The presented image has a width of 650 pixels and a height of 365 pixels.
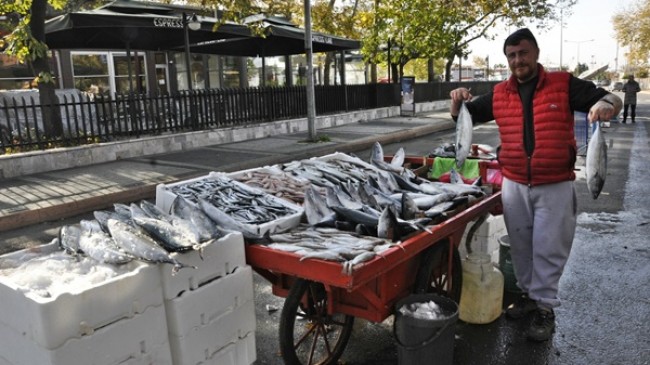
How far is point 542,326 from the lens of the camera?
12.7 feet

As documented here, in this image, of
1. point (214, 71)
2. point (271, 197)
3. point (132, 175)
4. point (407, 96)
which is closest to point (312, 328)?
point (271, 197)

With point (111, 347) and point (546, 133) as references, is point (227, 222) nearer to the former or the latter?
point (111, 347)

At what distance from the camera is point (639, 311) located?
14.3ft

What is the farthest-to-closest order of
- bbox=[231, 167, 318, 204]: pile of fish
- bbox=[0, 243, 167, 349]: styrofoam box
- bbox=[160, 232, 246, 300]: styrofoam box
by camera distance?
bbox=[231, 167, 318, 204]: pile of fish, bbox=[160, 232, 246, 300]: styrofoam box, bbox=[0, 243, 167, 349]: styrofoam box

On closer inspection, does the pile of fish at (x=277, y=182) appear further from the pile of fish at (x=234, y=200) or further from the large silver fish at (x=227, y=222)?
the large silver fish at (x=227, y=222)

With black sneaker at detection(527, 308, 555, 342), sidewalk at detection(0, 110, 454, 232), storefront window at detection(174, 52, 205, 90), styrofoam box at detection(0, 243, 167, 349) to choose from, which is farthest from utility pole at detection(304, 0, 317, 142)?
storefront window at detection(174, 52, 205, 90)

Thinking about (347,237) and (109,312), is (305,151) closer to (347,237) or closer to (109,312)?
(347,237)

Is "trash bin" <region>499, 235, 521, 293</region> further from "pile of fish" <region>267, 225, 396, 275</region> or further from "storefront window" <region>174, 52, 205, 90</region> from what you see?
"storefront window" <region>174, 52, 205, 90</region>

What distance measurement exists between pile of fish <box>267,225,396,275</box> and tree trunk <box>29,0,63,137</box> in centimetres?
929

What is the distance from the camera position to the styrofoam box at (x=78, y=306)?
225 cm

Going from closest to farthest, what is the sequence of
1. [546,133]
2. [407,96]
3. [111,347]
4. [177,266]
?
[111,347]
[177,266]
[546,133]
[407,96]

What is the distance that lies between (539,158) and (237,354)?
254cm

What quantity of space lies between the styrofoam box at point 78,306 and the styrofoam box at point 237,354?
55cm

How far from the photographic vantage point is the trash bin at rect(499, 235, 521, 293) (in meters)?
4.66
